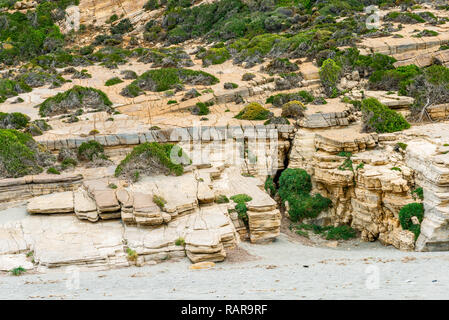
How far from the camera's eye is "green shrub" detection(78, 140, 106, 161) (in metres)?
21.8

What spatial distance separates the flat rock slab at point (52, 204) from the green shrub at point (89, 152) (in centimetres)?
457

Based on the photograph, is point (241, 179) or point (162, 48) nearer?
point (241, 179)

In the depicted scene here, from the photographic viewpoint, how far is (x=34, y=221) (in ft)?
53.0

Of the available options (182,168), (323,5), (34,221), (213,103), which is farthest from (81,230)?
(323,5)

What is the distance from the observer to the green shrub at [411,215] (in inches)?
674

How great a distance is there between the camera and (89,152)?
2181 cm

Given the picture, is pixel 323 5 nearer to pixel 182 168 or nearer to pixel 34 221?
pixel 182 168

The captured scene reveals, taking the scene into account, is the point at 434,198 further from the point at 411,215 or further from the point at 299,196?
the point at 299,196

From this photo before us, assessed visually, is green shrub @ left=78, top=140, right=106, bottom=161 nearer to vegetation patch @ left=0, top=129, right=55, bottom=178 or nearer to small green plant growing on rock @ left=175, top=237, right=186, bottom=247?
vegetation patch @ left=0, top=129, right=55, bottom=178

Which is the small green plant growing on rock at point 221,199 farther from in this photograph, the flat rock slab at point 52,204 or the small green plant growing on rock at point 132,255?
the flat rock slab at point 52,204

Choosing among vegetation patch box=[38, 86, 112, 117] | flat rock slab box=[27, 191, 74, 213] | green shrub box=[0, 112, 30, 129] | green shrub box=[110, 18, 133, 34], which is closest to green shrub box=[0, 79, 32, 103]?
vegetation patch box=[38, 86, 112, 117]

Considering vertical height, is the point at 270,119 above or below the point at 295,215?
above

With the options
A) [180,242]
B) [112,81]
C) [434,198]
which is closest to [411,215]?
[434,198]

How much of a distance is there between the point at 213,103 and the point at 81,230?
15.0 m
